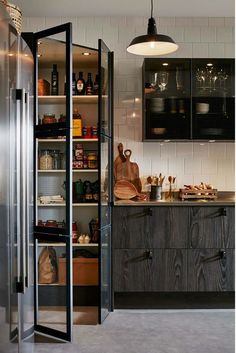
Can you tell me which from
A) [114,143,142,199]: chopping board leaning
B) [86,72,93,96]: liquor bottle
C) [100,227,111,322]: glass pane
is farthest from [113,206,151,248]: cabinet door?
A: [86,72,93,96]: liquor bottle

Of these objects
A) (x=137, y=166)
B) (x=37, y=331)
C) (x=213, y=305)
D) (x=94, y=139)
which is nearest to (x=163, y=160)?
(x=137, y=166)

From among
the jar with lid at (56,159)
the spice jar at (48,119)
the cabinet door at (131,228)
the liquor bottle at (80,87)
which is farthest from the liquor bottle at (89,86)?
the cabinet door at (131,228)

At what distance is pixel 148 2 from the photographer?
484 cm

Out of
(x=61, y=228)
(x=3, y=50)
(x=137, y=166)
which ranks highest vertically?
(x=3, y=50)

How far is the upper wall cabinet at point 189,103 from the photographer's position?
495 cm

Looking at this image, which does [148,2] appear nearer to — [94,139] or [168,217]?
[94,139]

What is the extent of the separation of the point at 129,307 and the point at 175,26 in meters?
3.07

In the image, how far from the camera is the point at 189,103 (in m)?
4.96

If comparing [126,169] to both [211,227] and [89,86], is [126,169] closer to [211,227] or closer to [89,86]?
[89,86]

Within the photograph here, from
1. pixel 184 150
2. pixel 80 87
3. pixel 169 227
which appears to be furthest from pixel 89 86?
pixel 169 227

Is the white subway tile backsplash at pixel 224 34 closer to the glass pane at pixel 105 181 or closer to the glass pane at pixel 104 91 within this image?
the glass pane at pixel 104 91

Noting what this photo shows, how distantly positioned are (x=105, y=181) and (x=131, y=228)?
0.54 metres

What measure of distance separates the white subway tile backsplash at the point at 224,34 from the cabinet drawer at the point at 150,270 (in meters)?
2.41

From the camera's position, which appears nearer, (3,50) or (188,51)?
(3,50)
